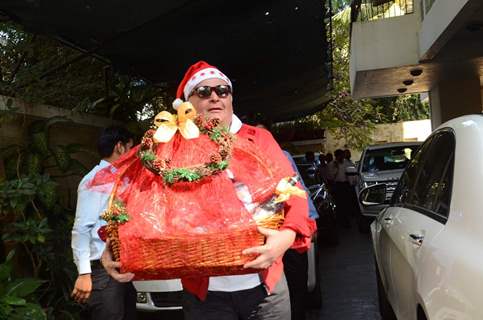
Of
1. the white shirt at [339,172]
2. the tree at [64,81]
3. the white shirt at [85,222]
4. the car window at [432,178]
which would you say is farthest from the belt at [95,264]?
the white shirt at [339,172]

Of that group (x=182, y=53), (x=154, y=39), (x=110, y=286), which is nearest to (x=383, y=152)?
(x=182, y=53)

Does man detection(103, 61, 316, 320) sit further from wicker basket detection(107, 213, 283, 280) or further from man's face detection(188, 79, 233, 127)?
wicker basket detection(107, 213, 283, 280)

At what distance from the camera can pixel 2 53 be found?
18.5 ft

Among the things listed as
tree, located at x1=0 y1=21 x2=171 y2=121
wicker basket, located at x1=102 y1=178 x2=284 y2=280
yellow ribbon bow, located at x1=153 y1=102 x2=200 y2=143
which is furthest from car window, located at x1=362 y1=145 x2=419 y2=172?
wicker basket, located at x1=102 y1=178 x2=284 y2=280

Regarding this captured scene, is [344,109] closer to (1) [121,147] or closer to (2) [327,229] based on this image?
(2) [327,229]

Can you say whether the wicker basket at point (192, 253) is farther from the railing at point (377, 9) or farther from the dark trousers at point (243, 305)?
the railing at point (377, 9)

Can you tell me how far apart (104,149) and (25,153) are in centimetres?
141

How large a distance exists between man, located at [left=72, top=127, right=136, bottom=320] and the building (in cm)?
531

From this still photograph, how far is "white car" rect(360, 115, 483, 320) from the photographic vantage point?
6.67ft

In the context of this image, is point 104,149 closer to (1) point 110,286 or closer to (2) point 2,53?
(1) point 110,286

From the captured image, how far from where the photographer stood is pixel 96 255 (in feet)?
11.5

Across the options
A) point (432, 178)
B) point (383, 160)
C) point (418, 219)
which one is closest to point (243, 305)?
point (418, 219)

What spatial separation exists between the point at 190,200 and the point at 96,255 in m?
1.79

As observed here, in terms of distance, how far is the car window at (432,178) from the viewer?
2697 mm
